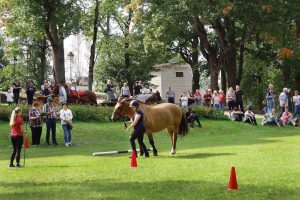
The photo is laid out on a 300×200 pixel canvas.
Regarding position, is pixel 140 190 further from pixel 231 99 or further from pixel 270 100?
pixel 231 99

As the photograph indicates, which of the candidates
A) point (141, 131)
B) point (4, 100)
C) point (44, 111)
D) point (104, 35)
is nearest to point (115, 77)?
point (104, 35)

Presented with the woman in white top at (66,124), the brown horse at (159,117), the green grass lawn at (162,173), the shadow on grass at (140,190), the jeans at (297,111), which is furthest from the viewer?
the jeans at (297,111)

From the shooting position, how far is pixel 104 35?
2409 inches

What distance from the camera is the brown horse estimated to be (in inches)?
755

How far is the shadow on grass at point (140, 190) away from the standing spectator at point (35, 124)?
440 inches

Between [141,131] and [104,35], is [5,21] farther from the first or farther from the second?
[141,131]

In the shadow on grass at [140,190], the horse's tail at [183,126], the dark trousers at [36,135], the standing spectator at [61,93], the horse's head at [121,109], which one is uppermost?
the standing spectator at [61,93]

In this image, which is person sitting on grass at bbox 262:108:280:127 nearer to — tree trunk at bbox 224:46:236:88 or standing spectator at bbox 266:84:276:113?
standing spectator at bbox 266:84:276:113

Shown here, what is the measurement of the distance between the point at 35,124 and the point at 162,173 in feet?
36.9

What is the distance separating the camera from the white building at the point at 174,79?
7544cm

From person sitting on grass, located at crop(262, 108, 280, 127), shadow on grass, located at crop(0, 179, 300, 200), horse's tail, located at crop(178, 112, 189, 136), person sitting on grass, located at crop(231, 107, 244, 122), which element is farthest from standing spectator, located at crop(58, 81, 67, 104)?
shadow on grass, located at crop(0, 179, 300, 200)

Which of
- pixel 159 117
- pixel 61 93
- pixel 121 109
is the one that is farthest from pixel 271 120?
pixel 121 109

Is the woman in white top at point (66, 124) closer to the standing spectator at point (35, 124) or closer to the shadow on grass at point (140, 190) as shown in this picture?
the standing spectator at point (35, 124)

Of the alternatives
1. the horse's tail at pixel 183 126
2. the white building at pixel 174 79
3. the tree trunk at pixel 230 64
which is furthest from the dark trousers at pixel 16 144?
the white building at pixel 174 79
